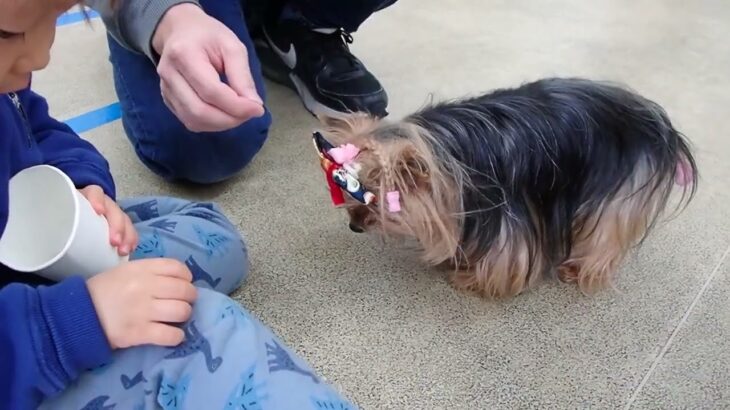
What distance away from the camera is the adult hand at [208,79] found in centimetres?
73

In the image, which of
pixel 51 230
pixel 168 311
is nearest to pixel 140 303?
pixel 168 311

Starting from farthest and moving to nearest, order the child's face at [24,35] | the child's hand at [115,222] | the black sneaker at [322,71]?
A: the black sneaker at [322,71], the child's hand at [115,222], the child's face at [24,35]

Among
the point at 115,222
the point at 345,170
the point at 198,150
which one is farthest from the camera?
the point at 198,150

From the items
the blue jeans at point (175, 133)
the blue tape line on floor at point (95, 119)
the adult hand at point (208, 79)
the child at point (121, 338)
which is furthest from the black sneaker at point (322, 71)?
the child at point (121, 338)

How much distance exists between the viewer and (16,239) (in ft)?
2.20

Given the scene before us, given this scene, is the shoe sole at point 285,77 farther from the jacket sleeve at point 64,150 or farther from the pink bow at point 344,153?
the jacket sleeve at point 64,150

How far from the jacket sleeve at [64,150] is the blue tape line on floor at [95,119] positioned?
52 cm

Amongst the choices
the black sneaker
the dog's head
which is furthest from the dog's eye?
the black sneaker

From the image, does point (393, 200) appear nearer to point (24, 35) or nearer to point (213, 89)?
point (213, 89)

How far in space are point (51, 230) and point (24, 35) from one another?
237 millimetres

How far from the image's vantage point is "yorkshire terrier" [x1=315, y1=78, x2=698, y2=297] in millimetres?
906

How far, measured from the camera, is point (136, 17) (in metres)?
0.94

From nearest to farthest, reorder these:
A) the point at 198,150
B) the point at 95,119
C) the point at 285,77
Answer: the point at 198,150, the point at 95,119, the point at 285,77

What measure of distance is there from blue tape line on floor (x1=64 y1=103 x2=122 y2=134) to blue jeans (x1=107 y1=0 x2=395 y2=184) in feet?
0.59
